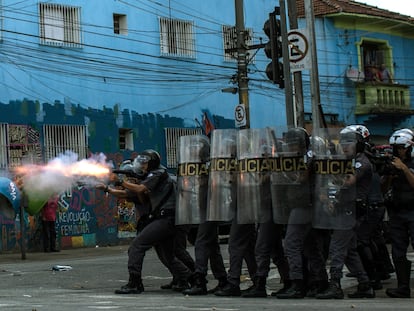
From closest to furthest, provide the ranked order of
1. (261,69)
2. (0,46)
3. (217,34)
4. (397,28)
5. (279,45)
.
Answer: (279,45)
(0,46)
(217,34)
(261,69)
(397,28)

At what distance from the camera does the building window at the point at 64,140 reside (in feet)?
83.4

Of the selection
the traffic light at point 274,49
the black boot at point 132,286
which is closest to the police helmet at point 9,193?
the traffic light at point 274,49

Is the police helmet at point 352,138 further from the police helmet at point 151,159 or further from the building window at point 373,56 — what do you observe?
the building window at point 373,56

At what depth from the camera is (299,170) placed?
1031cm

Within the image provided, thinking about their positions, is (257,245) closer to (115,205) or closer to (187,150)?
(187,150)

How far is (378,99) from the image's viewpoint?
121 feet

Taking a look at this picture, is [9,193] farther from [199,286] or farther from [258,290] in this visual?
[258,290]

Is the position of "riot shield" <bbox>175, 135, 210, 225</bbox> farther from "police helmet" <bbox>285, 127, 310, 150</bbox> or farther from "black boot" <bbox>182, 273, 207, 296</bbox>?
"police helmet" <bbox>285, 127, 310, 150</bbox>

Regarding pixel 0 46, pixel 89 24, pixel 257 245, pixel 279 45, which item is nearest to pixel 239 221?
pixel 257 245

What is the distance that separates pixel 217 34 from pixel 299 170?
70.3 feet

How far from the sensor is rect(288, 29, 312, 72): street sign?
15.0 m

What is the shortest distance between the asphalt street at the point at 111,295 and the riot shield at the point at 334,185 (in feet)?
3.00

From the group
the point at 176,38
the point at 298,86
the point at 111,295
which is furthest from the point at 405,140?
the point at 176,38

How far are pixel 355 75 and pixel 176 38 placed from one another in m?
9.57
